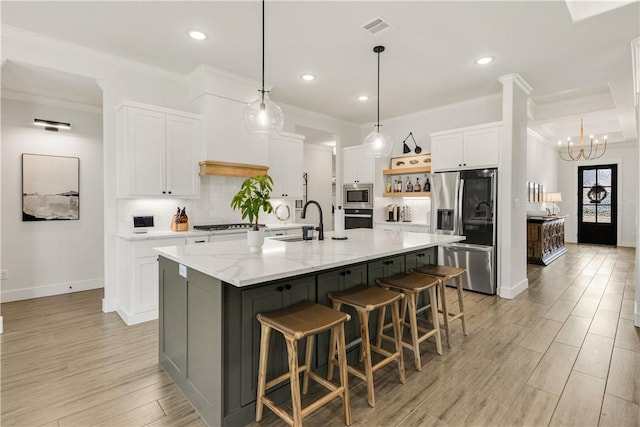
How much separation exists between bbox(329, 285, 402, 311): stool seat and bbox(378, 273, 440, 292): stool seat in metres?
0.28

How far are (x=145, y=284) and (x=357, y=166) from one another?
413 cm

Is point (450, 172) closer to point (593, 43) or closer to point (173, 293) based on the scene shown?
point (593, 43)

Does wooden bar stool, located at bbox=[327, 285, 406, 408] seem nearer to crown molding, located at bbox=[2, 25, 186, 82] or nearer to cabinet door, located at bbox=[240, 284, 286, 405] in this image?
cabinet door, located at bbox=[240, 284, 286, 405]

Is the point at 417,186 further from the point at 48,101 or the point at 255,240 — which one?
the point at 48,101

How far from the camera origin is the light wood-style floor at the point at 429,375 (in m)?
1.95

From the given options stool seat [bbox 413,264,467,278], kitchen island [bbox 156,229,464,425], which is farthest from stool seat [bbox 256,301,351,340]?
stool seat [bbox 413,264,467,278]

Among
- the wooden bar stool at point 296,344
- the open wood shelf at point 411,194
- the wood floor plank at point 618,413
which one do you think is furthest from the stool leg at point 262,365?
the open wood shelf at point 411,194

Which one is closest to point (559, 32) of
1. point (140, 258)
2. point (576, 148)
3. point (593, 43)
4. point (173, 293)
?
point (593, 43)

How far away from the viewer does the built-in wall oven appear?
6.05 m

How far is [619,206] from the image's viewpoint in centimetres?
893

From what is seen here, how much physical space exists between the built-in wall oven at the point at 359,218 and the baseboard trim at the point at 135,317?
3.80 m

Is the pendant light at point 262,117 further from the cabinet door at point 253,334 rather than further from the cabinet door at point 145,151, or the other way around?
the cabinet door at point 145,151

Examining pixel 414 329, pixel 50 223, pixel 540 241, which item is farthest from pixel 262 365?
pixel 540 241

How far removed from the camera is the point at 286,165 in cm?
515
